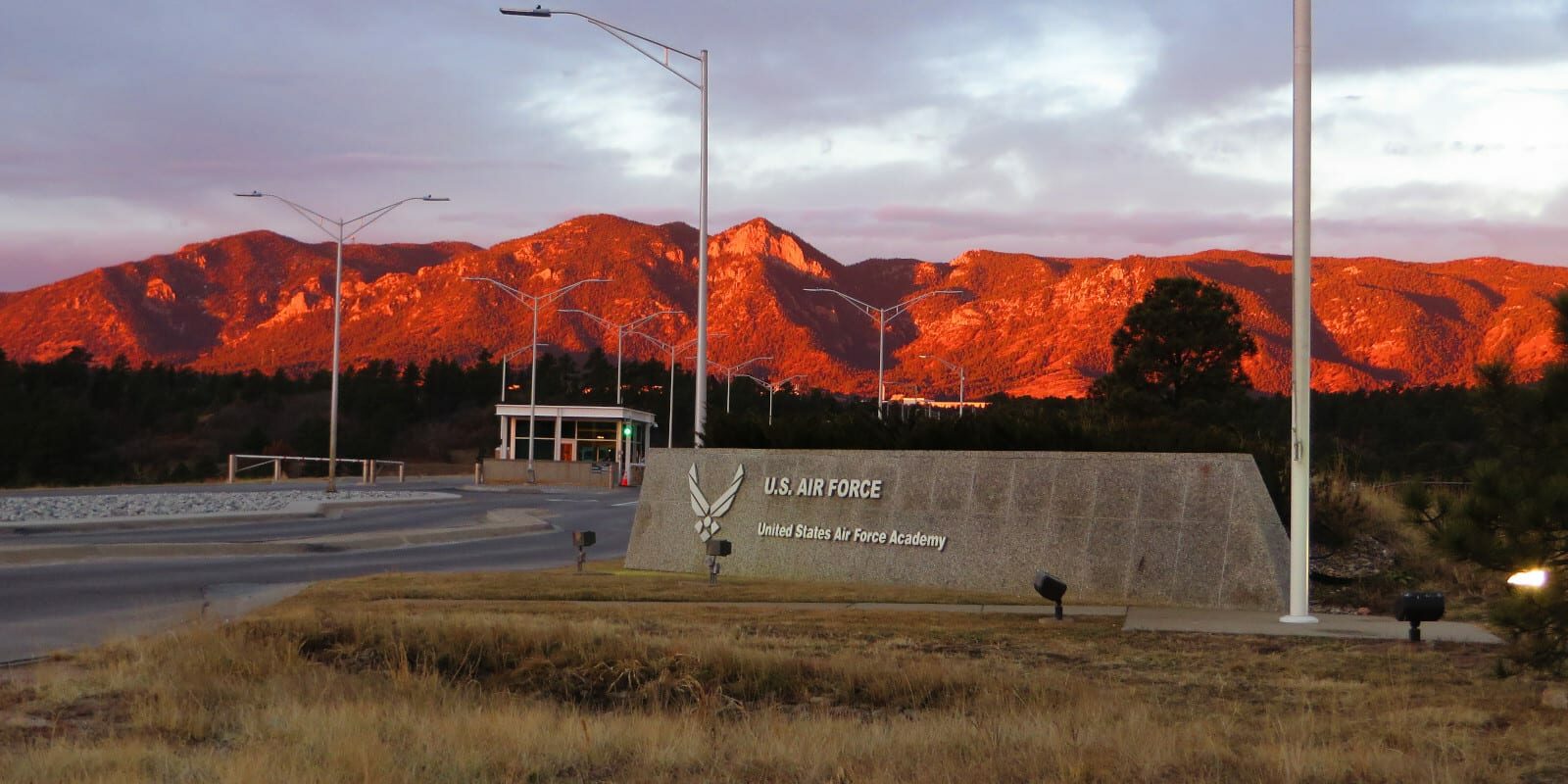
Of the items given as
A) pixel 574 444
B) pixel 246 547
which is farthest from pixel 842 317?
pixel 246 547

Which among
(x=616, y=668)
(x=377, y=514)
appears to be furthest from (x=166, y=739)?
(x=377, y=514)

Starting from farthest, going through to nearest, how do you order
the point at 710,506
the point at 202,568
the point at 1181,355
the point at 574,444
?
1. the point at 574,444
2. the point at 1181,355
3. the point at 202,568
4. the point at 710,506

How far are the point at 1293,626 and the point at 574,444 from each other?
82.3m

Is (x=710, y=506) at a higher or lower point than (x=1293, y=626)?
higher

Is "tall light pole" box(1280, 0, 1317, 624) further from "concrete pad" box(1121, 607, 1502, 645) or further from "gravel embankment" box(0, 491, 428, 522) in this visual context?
"gravel embankment" box(0, 491, 428, 522)

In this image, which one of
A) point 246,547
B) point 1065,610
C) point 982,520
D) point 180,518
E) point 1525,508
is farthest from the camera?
point 180,518

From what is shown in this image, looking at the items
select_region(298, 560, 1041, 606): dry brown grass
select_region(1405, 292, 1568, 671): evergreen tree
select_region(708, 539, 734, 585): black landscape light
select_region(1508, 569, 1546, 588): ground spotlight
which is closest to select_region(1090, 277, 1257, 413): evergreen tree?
select_region(708, 539, 734, 585): black landscape light

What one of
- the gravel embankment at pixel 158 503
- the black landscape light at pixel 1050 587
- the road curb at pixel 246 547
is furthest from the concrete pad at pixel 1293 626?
the gravel embankment at pixel 158 503

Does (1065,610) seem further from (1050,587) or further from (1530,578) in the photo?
(1530,578)

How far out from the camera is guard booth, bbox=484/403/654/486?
76.2 meters

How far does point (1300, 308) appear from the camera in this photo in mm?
14805

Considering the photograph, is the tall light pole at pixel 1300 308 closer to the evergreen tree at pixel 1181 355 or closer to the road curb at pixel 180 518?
the road curb at pixel 180 518

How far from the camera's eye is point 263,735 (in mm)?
8633

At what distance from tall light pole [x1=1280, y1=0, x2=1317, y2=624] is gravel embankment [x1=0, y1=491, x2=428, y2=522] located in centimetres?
2657
